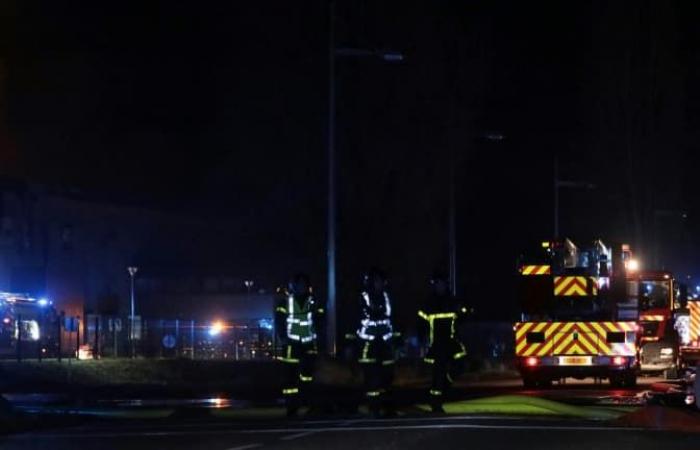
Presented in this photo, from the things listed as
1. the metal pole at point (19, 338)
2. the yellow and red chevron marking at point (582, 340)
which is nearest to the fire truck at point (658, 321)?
the yellow and red chevron marking at point (582, 340)

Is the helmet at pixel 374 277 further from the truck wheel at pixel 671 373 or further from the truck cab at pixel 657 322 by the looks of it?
the truck cab at pixel 657 322

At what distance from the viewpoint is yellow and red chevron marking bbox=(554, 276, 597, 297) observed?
26.5 metres

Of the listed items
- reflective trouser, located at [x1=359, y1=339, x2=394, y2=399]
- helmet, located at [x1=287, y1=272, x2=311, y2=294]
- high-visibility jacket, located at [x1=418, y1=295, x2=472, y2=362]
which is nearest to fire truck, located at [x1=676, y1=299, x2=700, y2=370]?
high-visibility jacket, located at [x1=418, y1=295, x2=472, y2=362]

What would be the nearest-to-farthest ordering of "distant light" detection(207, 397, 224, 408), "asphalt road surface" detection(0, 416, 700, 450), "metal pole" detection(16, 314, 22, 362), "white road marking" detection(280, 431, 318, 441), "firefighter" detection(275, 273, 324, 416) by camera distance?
"asphalt road surface" detection(0, 416, 700, 450), "white road marking" detection(280, 431, 318, 441), "firefighter" detection(275, 273, 324, 416), "distant light" detection(207, 397, 224, 408), "metal pole" detection(16, 314, 22, 362)

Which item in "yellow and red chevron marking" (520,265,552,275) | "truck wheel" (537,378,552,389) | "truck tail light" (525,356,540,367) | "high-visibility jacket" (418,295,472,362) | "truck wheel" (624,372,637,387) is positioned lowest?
"truck wheel" (537,378,552,389)

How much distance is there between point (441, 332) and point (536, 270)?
9578mm

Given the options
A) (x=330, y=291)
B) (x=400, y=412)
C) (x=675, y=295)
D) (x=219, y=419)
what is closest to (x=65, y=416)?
(x=219, y=419)

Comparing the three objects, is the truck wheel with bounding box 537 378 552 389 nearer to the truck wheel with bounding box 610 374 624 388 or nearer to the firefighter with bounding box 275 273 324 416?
the truck wheel with bounding box 610 374 624 388

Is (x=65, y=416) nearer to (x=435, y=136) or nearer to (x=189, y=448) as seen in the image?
(x=189, y=448)

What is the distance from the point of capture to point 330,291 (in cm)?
2677

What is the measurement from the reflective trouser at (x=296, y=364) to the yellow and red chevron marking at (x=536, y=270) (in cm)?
984

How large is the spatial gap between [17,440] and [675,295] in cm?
2263

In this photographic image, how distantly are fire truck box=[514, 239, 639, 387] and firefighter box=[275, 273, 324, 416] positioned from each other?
32.7 ft

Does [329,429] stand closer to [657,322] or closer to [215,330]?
[657,322]
